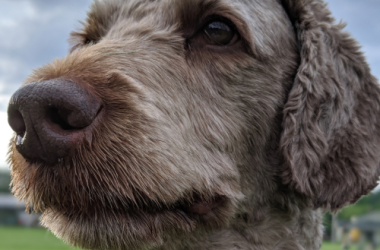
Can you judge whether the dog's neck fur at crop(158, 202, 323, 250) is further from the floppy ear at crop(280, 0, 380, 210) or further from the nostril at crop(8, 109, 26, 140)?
the nostril at crop(8, 109, 26, 140)

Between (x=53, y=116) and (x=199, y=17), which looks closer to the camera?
(x=53, y=116)

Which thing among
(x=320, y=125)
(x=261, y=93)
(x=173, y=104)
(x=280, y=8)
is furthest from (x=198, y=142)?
(x=280, y=8)

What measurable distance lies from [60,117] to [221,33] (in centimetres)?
139

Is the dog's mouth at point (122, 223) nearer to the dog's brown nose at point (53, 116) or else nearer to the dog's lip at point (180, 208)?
the dog's lip at point (180, 208)

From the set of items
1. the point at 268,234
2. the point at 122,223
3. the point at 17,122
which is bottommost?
the point at 268,234

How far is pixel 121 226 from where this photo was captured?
7.82 ft

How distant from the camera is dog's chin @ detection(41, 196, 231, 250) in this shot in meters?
2.37

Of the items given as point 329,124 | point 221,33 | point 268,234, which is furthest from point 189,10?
point 268,234

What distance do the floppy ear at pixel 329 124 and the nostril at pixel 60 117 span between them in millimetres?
1529

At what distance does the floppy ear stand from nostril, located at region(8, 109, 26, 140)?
1.71m

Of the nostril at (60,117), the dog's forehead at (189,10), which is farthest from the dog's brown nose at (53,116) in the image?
the dog's forehead at (189,10)

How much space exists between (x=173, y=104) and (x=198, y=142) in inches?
11.8

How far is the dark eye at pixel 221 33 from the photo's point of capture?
299 cm

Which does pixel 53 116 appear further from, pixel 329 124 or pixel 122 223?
pixel 329 124
